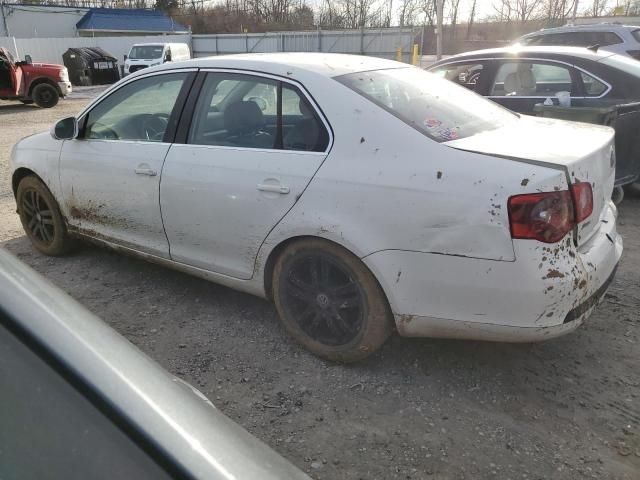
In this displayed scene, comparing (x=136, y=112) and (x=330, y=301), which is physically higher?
(x=136, y=112)

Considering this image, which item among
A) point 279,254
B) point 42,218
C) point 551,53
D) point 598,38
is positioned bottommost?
point 42,218

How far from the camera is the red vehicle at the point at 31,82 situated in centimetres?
1562

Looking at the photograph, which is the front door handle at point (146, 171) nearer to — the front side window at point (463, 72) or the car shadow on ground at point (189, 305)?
the car shadow on ground at point (189, 305)

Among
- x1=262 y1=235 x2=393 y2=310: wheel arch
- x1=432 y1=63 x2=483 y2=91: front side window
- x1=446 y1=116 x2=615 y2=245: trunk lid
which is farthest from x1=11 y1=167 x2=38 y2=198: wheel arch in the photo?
x1=432 y1=63 x2=483 y2=91: front side window

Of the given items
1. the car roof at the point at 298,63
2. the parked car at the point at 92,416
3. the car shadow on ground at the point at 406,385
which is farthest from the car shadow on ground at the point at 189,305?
the parked car at the point at 92,416

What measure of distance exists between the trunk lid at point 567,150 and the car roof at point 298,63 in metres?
0.85

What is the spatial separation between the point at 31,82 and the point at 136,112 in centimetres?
1491

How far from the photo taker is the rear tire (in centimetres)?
1633

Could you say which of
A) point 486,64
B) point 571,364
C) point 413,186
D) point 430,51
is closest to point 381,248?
point 413,186

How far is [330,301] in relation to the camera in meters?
2.83

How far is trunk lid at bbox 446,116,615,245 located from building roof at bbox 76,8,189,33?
43118 mm

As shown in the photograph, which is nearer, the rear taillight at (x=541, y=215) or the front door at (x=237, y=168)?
the rear taillight at (x=541, y=215)

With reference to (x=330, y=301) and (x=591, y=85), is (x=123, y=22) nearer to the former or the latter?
(x=591, y=85)

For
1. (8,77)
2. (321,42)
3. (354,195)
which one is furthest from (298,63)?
(321,42)
